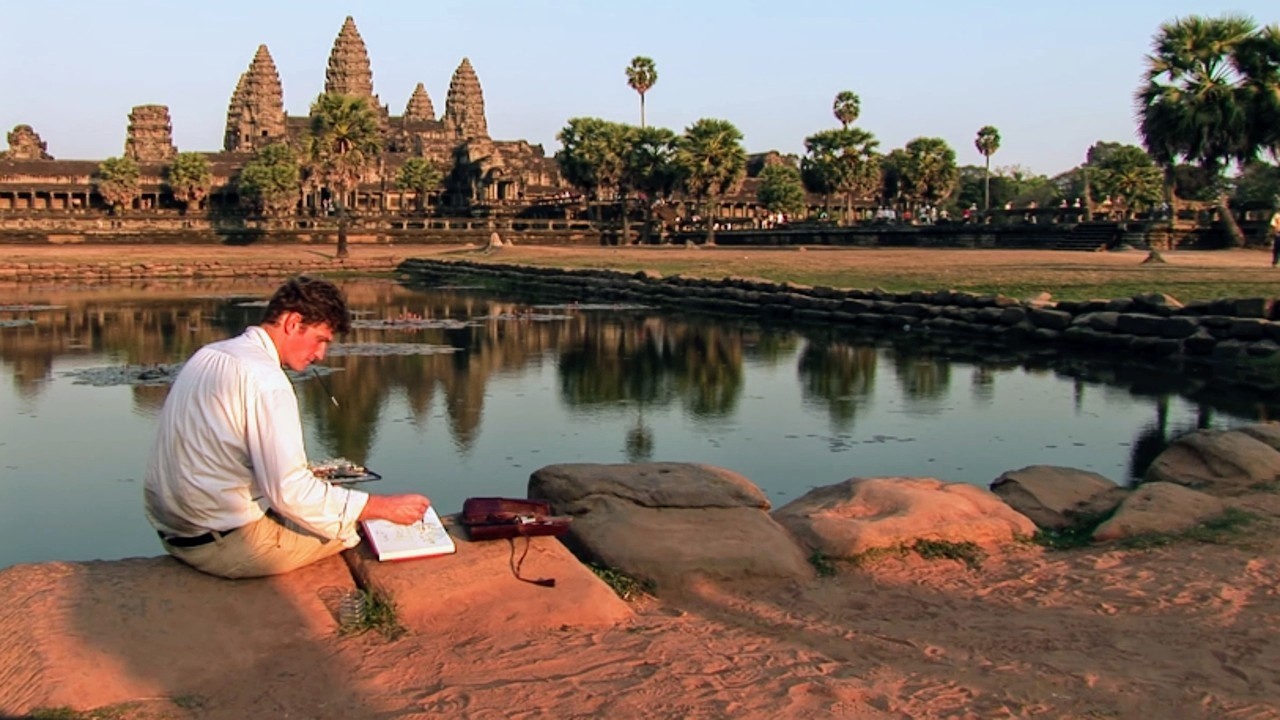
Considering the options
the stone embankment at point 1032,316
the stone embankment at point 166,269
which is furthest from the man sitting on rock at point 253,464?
the stone embankment at point 166,269

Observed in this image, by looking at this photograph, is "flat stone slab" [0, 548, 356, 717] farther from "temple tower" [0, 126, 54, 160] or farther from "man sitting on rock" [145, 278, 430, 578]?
"temple tower" [0, 126, 54, 160]

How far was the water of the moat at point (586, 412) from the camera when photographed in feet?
28.6

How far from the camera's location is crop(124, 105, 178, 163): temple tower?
106m

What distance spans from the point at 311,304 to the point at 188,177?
286 feet

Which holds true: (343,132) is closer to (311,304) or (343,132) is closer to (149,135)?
(311,304)

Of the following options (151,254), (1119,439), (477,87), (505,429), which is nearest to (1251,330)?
(1119,439)

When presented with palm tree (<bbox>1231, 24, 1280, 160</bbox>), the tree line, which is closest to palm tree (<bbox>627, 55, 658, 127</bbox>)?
the tree line

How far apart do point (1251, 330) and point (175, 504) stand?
13439 mm

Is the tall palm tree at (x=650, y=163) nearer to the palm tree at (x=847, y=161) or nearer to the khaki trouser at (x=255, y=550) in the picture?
the palm tree at (x=847, y=161)

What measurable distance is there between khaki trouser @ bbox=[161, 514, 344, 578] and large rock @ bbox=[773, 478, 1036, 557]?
2543mm

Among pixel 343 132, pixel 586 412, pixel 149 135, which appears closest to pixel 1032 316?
pixel 586 412

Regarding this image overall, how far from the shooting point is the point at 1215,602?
16.9 feet

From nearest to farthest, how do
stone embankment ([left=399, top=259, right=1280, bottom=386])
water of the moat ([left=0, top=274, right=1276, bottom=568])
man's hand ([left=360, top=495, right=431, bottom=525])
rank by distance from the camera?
man's hand ([left=360, top=495, right=431, bottom=525]) < water of the moat ([left=0, top=274, right=1276, bottom=568]) < stone embankment ([left=399, top=259, right=1280, bottom=386])

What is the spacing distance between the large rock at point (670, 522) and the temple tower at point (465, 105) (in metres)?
110
